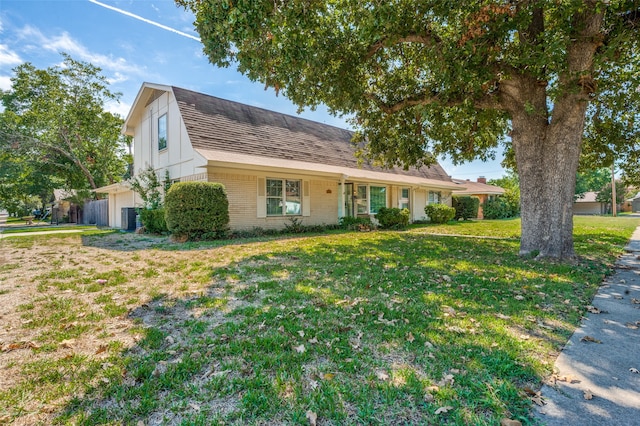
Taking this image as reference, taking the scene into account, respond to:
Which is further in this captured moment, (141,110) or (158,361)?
(141,110)

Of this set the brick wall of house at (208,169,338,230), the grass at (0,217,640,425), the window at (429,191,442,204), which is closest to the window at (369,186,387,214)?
the brick wall of house at (208,169,338,230)

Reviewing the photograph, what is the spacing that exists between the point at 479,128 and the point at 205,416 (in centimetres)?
1049

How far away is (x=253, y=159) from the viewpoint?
477 inches

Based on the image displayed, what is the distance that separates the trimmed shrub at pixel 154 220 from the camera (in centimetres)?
1231

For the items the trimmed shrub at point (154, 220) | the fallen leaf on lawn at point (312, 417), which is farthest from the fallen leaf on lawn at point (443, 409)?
the trimmed shrub at point (154, 220)

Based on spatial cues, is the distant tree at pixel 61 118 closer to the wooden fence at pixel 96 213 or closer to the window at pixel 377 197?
the wooden fence at pixel 96 213

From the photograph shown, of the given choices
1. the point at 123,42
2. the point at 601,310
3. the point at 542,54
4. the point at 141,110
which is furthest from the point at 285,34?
the point at 141,110

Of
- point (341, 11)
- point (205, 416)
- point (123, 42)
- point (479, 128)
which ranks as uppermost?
point (123, 42)

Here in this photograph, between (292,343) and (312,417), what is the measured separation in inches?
39.5

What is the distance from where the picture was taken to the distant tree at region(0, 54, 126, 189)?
2320 centimetres

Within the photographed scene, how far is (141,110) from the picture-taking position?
53.0 feet

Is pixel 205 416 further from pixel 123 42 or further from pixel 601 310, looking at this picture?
pixel 123 42

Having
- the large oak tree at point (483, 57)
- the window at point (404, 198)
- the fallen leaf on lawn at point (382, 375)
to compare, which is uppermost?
the large oak tree at point (483, 57)

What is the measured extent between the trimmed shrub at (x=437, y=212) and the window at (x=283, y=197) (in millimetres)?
10072
